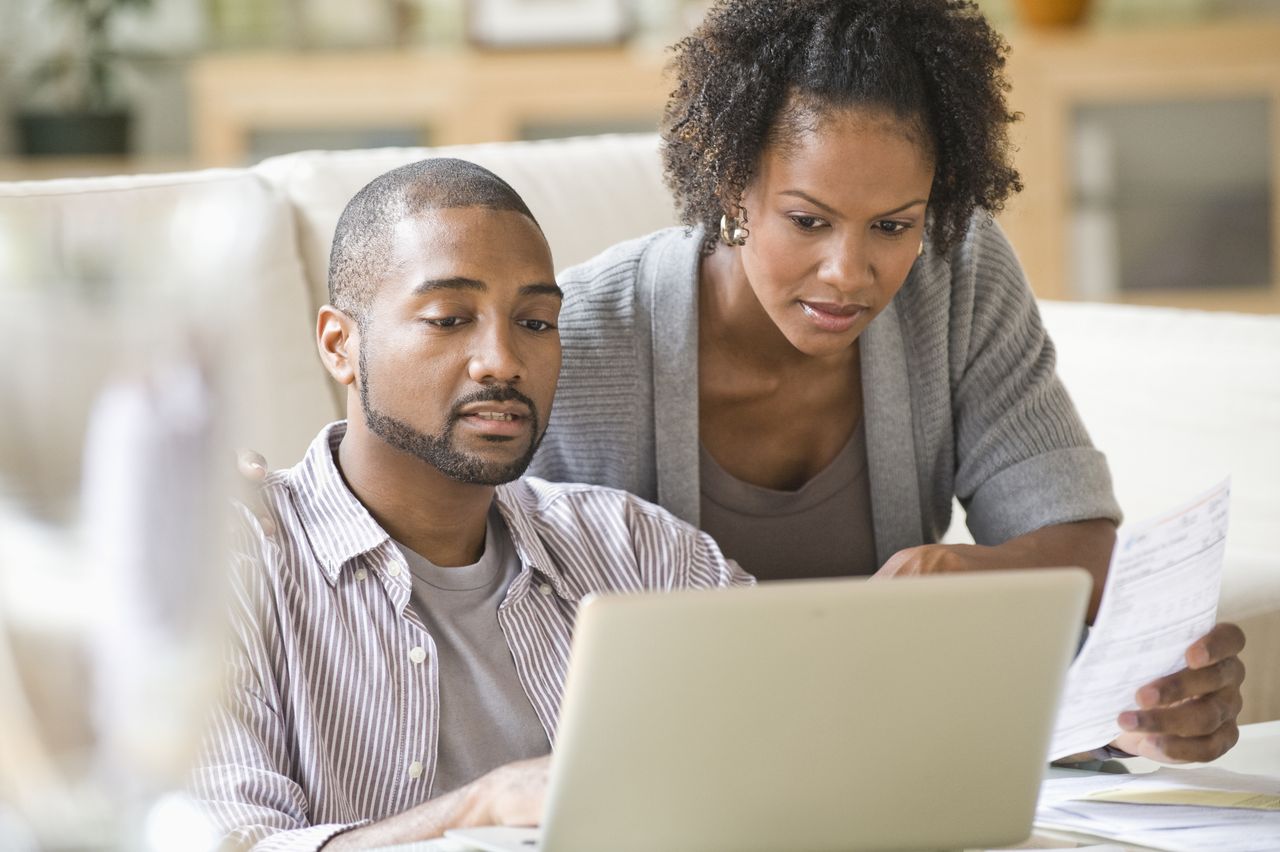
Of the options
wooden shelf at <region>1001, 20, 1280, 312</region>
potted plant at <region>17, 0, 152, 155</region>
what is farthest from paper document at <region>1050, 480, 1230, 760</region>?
potted plant at <region>17, 0, 152, 155</region>

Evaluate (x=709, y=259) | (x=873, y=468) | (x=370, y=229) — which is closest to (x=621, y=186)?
(x=709, y=259)

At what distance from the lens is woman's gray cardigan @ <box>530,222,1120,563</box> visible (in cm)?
165

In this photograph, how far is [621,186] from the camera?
7.00 feet

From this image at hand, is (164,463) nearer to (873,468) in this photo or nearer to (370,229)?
(370,229)

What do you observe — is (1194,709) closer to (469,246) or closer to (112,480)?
(469,246)

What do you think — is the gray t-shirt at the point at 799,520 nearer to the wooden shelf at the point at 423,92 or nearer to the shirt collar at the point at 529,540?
the shirt collar at the point at 529,540

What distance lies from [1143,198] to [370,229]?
339 centimetres

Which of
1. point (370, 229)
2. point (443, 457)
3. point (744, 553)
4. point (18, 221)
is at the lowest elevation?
point (744, 553)

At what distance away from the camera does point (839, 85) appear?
1.43 metres

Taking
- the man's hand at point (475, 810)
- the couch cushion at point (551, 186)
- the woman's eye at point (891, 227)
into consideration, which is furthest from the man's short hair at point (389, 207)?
the couch cushion at point (551, 186)

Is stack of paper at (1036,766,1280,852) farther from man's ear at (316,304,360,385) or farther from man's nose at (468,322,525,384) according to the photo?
man's ear at (316,304,360,385)

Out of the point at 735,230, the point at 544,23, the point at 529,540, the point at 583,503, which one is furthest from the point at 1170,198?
the point at 529,540

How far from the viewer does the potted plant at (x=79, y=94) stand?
419 cm

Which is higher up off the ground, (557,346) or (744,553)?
(557,346)
